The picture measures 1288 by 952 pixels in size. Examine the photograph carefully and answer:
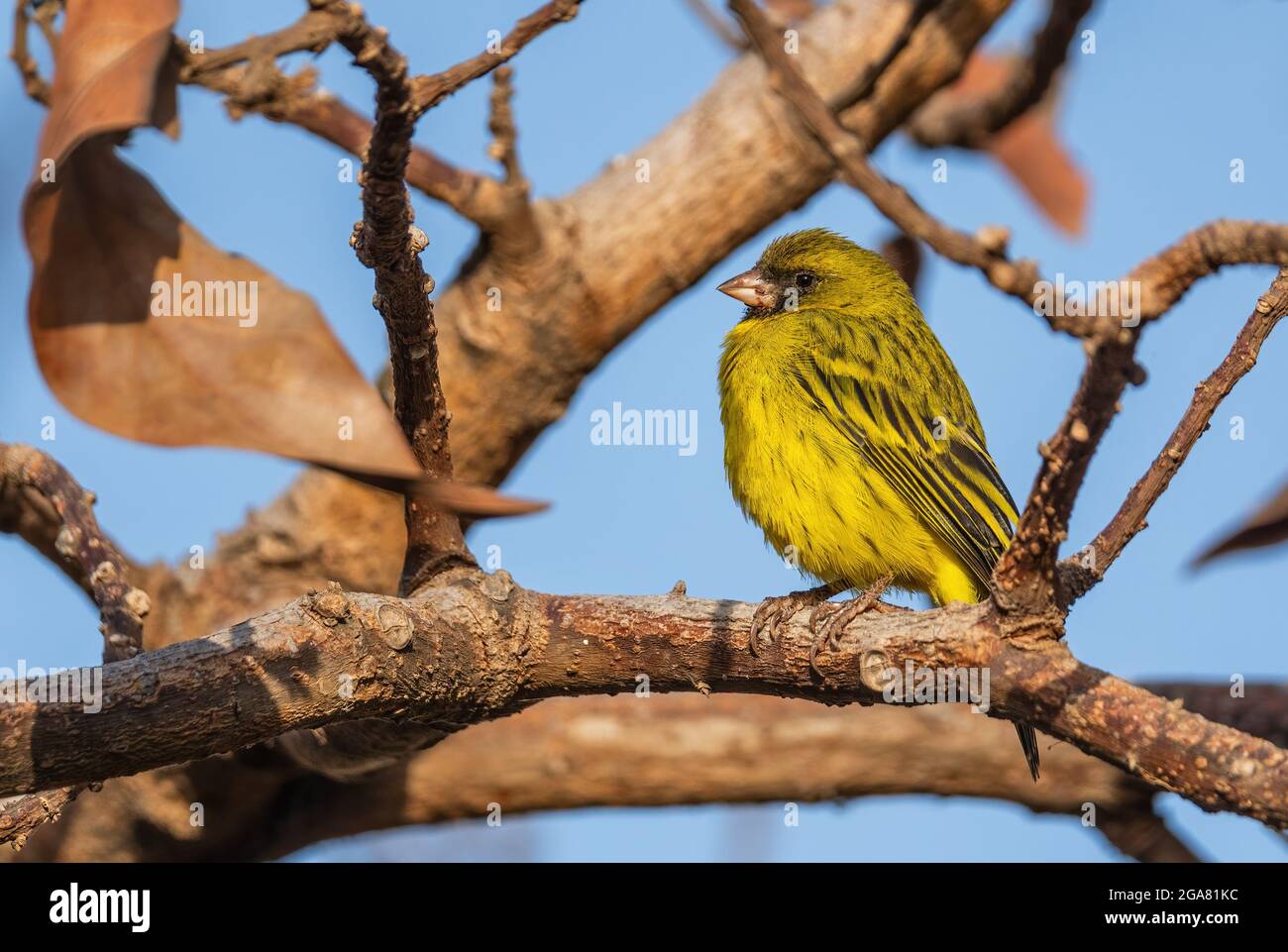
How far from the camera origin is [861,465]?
4852 mm

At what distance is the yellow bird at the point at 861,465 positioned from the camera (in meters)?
4.73

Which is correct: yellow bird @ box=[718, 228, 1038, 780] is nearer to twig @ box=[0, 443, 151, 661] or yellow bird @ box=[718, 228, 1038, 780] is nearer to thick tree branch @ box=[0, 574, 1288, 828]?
thick tree branch @ box=[0, 574, 1288, 828]

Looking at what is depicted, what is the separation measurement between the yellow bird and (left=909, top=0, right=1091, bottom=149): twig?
4.24 ft

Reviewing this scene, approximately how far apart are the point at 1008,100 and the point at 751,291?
4.90 ft

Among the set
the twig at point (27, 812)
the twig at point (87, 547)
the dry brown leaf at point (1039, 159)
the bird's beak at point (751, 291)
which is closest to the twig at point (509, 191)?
the bird's beak at point (751, 291)

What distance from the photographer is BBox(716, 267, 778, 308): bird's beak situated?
5770mm

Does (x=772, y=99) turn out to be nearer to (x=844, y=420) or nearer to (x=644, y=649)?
(x=844, y=420)

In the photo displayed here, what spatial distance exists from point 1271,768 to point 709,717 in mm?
3584

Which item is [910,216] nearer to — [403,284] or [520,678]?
[403,284]

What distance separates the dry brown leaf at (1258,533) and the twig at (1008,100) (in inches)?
135

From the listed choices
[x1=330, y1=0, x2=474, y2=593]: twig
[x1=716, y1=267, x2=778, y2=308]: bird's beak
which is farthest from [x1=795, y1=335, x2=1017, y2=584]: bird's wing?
[x1=330, y1=0, x2=474, y2=593]: twig

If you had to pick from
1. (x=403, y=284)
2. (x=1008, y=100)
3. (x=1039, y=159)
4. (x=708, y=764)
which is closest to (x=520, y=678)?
(x=403, y=284)

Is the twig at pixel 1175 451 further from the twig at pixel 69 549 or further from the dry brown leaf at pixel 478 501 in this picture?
the twig at pixel 69 549

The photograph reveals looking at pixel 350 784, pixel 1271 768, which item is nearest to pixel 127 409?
pixel 1271 768
